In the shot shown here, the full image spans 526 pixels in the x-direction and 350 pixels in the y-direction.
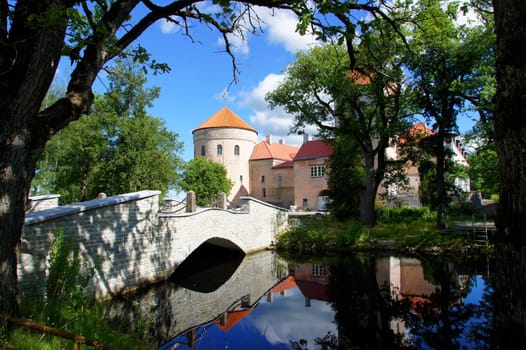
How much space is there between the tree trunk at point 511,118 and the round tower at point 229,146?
43.0 meters

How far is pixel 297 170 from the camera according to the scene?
38938 millimetres

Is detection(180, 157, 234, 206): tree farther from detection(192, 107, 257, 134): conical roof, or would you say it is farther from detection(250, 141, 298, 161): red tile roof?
detection(250, 141, 298, 161): red tile roof

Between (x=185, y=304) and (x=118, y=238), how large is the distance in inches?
98.5

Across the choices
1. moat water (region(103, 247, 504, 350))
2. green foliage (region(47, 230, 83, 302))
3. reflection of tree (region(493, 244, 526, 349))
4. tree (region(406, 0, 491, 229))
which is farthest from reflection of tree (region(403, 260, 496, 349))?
tree (region(406, 0, 491, 229))

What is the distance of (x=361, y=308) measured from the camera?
8.67m

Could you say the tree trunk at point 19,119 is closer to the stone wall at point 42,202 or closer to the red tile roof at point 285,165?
the stone wall at point 42,202

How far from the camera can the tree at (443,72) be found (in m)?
14.9

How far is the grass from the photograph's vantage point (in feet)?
52.4

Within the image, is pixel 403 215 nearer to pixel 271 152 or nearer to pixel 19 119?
pixel 19 119

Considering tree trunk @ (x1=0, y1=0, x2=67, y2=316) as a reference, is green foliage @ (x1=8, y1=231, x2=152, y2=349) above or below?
below

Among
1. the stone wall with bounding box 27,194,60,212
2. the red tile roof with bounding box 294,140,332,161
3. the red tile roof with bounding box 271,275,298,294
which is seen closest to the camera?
the red tile roof with bounding box 271,275,298,294

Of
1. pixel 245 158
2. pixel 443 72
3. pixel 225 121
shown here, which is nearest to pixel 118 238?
pixel 443 72

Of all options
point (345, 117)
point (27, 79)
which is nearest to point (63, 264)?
point (27, 79)

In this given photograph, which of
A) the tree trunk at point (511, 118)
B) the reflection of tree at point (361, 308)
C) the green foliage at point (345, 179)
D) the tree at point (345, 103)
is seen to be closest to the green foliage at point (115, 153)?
the tree at point (345, 103)
